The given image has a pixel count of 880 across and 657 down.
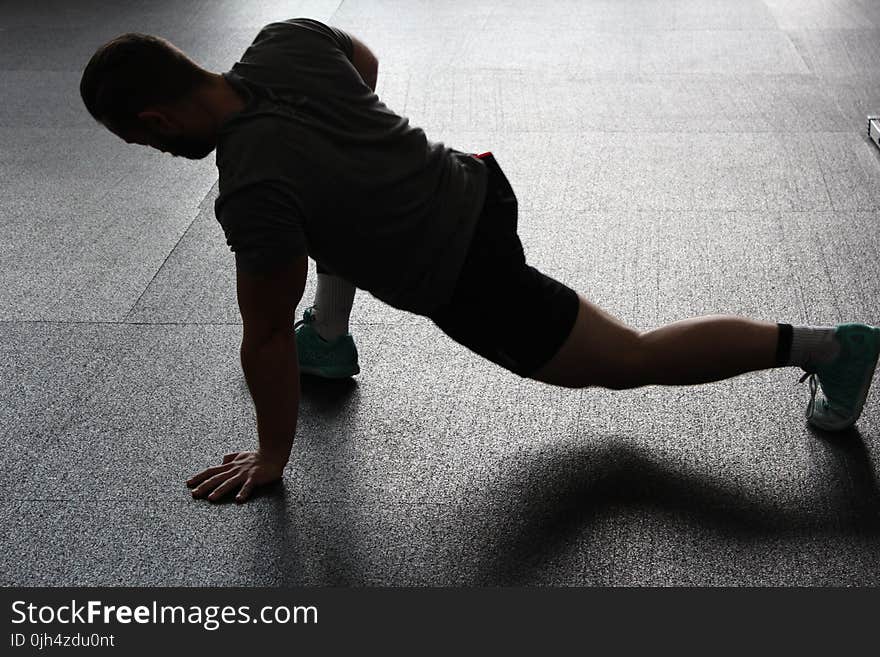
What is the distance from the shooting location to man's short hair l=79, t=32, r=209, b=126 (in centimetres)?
130

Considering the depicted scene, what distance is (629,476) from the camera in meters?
1.68

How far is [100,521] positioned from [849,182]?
211 centimetres

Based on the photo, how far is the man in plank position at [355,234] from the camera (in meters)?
1.33

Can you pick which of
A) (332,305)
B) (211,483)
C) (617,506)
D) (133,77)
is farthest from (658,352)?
(133,77)

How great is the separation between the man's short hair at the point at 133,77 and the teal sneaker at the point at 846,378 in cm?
108

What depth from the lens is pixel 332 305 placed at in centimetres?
189

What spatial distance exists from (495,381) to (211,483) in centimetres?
58

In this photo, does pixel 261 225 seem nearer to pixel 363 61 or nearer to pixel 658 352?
pixel 363 61

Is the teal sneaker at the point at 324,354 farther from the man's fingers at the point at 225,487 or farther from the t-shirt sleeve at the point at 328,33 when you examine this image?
the t-shirt sleeve at the point at 328,33

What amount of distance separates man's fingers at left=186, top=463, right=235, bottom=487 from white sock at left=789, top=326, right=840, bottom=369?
946 mm

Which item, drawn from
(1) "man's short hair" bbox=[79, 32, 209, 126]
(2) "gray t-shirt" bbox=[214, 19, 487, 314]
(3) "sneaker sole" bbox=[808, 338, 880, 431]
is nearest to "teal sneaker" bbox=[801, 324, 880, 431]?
(3) "sneaker sole" bbox=[808, 338, 880, 431]

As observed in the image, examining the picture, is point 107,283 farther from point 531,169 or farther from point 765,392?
point 765,392

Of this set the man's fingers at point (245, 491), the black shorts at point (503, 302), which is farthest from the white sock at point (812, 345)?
A: the man's fingers at point (245, 491)

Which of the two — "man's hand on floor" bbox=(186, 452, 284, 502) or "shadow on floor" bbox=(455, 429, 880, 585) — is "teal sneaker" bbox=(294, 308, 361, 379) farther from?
"shadow on floor" bbox=(455, 429, 880, 585)
